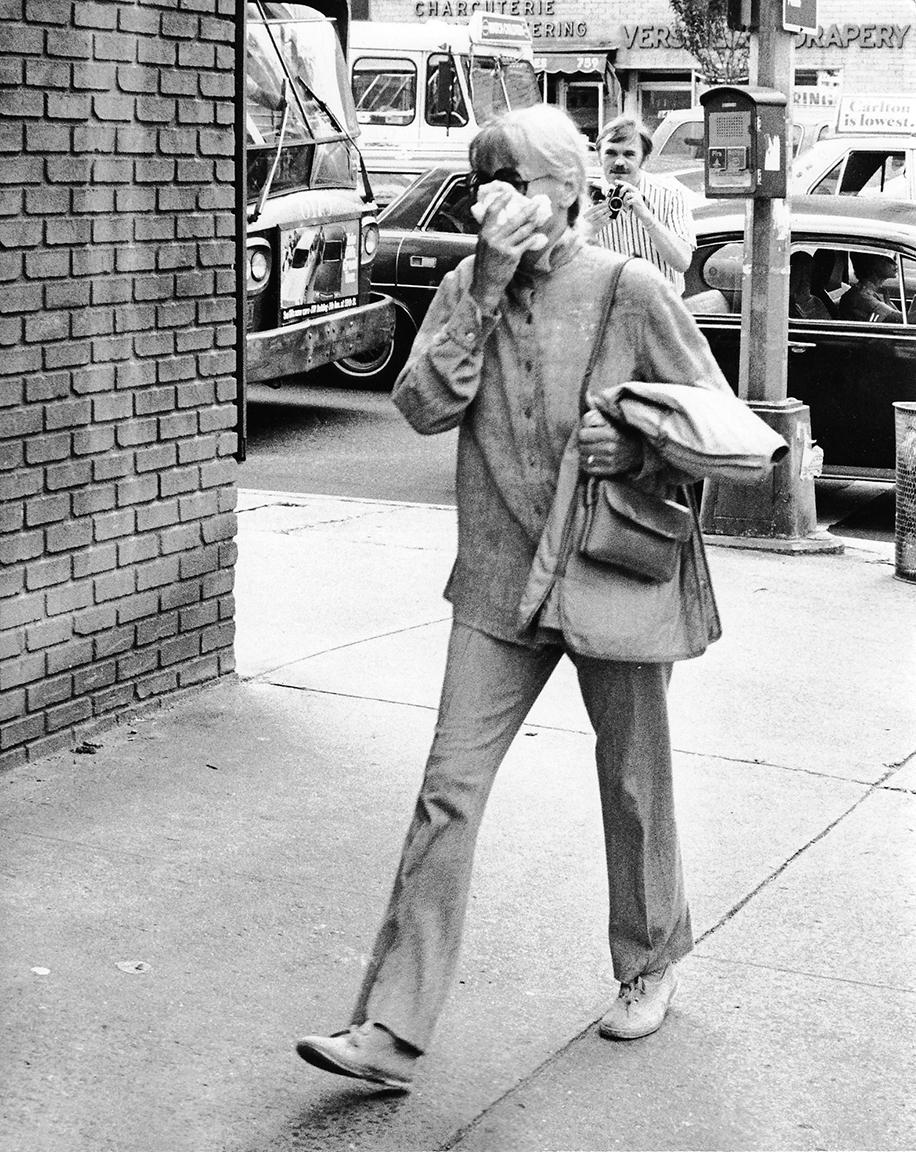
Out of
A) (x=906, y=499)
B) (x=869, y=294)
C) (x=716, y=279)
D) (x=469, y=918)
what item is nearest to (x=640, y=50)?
(x=716, y=279)

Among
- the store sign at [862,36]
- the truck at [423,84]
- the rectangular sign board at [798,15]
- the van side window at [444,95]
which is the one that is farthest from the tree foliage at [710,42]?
the rectangular sign board at [798,15]

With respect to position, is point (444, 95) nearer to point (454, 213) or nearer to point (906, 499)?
point (454, 213)

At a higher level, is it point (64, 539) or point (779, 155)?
point (779, 155)

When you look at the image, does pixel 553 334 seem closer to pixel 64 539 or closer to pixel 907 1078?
pixel 907 1078

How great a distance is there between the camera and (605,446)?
3.58m

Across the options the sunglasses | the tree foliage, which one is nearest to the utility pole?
the sunglasses

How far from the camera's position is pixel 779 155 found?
8984 mm

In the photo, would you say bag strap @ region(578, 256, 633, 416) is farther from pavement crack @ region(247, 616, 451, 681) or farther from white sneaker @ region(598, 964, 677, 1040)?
pavement crack @ region(247, 616, 451, 681)

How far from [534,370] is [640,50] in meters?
33.9

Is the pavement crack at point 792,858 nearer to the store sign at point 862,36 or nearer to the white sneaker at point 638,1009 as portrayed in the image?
the white sneaker at point 638,1009

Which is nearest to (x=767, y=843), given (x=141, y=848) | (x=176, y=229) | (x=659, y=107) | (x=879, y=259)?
(x=141, y=848)

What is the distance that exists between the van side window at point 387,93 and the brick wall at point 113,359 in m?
17.0

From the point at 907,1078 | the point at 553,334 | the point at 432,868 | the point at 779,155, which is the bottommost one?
the point at 907,1078

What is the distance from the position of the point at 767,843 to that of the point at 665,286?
194 centimetres
